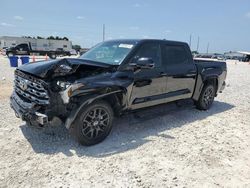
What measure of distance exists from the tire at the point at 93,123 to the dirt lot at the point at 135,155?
0.16 m

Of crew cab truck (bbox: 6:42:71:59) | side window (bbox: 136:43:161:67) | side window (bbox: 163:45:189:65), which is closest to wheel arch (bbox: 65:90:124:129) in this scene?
side window (bbox: 136:43:161:67)

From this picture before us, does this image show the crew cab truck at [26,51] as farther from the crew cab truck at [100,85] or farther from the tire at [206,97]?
the crew cab truck at [100,85]

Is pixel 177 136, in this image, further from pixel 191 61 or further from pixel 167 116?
pixel 191 61

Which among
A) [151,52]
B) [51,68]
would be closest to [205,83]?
[151,52]

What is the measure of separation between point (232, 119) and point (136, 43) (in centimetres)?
331

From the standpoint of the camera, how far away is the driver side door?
490 cm

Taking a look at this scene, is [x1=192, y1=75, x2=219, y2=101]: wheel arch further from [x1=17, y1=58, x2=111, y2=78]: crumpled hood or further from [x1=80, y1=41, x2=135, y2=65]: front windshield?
[x1=17, y1=58, x2=111, y2=78]: crumpled hood

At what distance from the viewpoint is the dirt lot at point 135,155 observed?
3408mm

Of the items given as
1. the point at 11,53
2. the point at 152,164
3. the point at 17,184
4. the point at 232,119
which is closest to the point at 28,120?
the point at 17,184

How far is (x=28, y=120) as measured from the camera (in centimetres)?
→ 402

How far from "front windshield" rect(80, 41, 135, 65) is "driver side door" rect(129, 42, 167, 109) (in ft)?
0.88

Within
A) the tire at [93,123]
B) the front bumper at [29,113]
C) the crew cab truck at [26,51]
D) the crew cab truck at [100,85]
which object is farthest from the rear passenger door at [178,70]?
the crew cab truck at [26,51]

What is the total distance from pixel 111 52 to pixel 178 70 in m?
1.67

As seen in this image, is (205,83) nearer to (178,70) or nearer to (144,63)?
(178,70)
